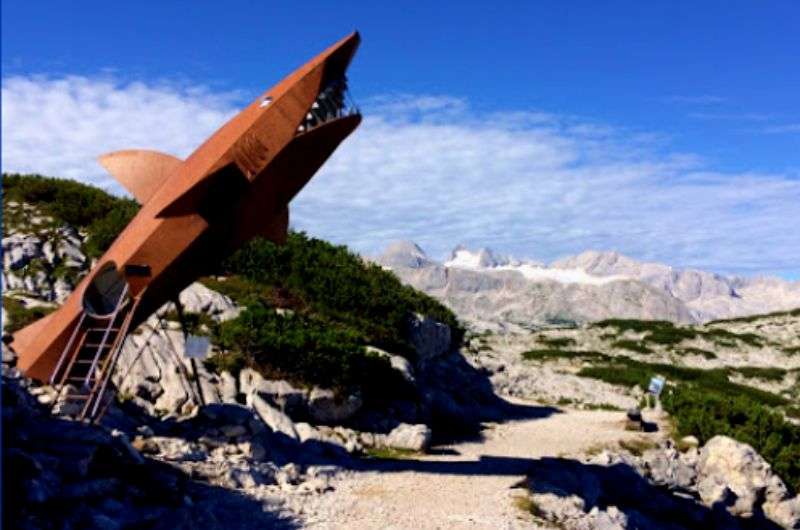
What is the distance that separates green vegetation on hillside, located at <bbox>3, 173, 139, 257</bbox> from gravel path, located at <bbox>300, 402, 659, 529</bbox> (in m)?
15.7

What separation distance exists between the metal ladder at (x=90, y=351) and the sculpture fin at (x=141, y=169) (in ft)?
8.57

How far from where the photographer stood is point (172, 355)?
2067 centimetres

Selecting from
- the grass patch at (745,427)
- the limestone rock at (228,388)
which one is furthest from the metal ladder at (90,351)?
the grass patch at (745,427)

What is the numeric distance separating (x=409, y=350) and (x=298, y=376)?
7.70 metres

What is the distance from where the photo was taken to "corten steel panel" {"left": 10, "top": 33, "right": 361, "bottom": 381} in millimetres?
14328

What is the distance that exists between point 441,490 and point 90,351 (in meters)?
8.33

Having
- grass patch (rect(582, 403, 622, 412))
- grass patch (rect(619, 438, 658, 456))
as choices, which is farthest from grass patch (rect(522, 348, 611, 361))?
grass patch (rect(619, 438, 658, 456))

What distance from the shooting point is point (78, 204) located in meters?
30.7

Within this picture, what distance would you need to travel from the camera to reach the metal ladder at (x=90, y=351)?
558 inches

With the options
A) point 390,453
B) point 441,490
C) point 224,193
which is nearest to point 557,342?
point 390,453

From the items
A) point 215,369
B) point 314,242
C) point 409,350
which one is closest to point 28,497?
point 215,369

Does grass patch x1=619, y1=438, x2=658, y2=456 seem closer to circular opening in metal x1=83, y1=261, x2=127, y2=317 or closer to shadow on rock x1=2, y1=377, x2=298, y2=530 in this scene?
shadow on rock x1=2, y1=377, x2=298, y2=530

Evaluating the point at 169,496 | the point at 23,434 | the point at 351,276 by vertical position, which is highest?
the point at 351,276

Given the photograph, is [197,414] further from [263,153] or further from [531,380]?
[531,380]
